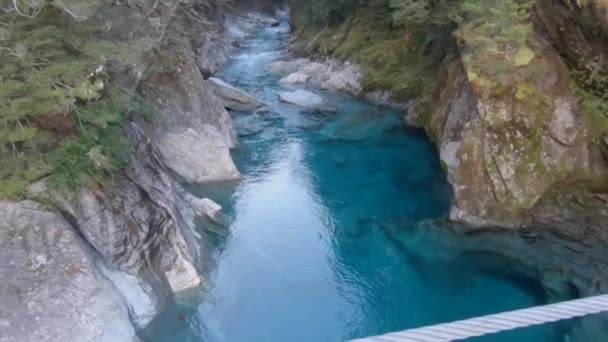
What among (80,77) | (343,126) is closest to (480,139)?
(343,126)

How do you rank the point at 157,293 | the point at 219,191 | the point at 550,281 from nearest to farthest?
1. the point at 157,293
2. the point at 550,281
3. the point at 219,191

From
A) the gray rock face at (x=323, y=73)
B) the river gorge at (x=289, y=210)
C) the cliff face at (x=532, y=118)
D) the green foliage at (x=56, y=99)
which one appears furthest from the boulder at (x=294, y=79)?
the green foliage at (x=56, y=99)

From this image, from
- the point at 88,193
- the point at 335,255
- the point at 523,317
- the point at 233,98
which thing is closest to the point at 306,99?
the point at 233,98

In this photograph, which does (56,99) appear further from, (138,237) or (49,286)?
(49,286)

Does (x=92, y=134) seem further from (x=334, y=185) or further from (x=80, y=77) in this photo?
(x=334, y=185)

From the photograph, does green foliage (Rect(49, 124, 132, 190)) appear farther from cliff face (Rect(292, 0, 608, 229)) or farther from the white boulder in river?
the white boulder in river

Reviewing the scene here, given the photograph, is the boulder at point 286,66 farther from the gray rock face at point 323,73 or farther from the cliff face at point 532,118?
the cliff face at point 532,118
